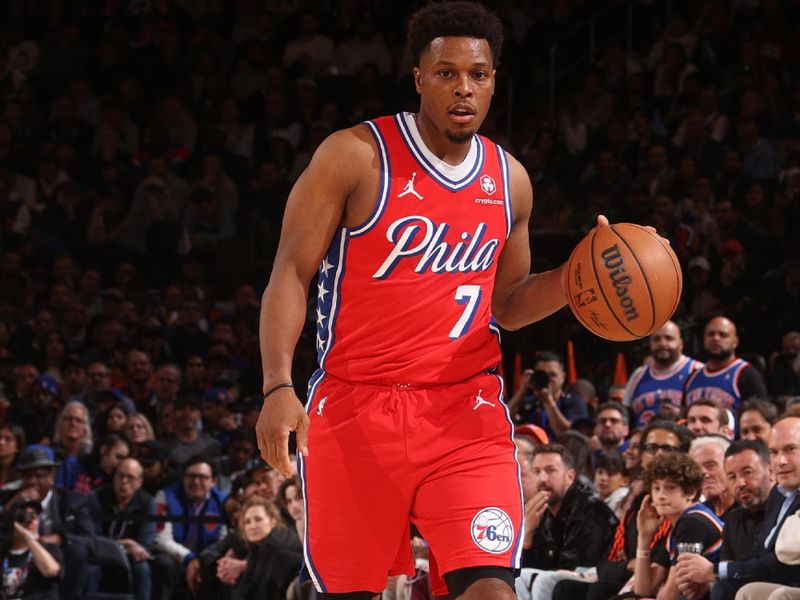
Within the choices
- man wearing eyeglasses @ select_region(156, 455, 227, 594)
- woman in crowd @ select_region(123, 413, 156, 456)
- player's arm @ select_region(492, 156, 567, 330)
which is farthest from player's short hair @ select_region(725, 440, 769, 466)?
woman in crowd @ select_region(123, 413, 156, 456)

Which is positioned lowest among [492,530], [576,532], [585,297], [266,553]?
[266,553]

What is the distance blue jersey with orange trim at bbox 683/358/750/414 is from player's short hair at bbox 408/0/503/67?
15.4 ft

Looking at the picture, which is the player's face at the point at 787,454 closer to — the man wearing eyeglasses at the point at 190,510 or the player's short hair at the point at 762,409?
the player's short hair at the point at 762,409

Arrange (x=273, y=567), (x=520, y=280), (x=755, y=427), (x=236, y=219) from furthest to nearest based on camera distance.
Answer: (x=236, y=219) → (x=273, y=567) → (x=755, y=427) → (x=520, y=280)

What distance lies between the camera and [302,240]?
3.77 metres

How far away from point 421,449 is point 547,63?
1114 cm

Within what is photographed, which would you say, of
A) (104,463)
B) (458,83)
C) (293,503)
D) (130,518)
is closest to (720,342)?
(293,503)

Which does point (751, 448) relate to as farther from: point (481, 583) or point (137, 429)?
point (137, 429)

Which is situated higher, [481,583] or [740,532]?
[481,583]

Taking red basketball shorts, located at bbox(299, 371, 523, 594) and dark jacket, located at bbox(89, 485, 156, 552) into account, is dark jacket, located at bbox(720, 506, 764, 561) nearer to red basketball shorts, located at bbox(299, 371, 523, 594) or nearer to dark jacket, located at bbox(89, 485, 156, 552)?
red basketball shorts, located at bbox(299, 371, 523, 594)

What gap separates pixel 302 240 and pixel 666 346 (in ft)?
17.2

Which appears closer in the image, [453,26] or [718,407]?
[453,26]

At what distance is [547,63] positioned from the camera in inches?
567

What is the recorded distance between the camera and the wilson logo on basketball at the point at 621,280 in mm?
3842
